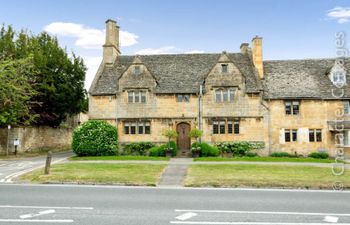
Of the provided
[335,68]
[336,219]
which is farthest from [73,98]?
[336,219]

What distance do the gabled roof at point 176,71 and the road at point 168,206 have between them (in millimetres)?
18309

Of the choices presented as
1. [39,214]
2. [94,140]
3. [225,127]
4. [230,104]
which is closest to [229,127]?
[225,127]

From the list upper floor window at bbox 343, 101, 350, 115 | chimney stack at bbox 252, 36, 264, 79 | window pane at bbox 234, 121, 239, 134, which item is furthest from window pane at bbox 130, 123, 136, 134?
upper floor window at bbox 343, 101, 350, 115

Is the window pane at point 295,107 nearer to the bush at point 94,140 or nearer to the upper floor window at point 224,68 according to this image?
the upper floor window at point 224,68

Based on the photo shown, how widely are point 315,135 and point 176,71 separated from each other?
15.4 meters

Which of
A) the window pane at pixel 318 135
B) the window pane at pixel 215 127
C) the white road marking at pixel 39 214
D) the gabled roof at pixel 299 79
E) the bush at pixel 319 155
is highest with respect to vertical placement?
the gabled roof at pixel 299 79

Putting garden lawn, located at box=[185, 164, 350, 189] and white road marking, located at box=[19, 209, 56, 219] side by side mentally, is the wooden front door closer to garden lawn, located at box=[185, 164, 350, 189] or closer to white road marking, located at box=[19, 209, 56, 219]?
garden lawn, located at box=[185, 164, 350, 189]

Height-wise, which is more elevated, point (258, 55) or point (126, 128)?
point (258, 55)

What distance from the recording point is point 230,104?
3022 centimetres

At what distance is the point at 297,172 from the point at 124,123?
1796cm

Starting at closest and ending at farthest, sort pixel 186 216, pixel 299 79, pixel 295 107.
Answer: pixel 186 216
pixel 295 107
pixel 299 79

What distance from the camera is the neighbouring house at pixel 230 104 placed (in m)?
29.7

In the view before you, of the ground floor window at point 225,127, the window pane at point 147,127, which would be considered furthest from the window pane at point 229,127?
the window pane at point 147,127

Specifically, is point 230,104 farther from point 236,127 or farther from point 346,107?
point 346,107
